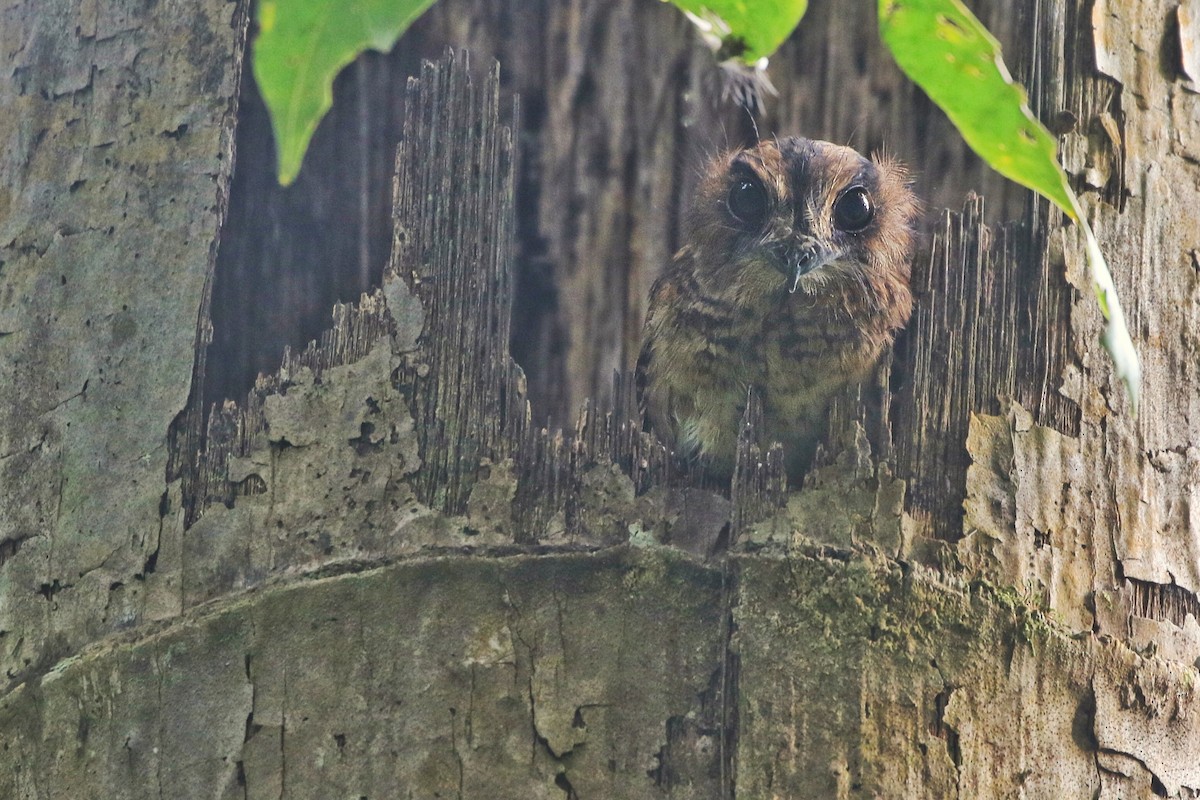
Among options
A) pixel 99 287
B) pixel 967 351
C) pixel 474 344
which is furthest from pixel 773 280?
pixel 99 287

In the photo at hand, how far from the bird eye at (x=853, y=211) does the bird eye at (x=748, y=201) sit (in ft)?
0.53

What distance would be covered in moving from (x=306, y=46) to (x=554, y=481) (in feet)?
2.79

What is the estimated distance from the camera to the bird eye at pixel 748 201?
8.48 feet

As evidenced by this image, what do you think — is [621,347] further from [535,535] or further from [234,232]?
[234,232]

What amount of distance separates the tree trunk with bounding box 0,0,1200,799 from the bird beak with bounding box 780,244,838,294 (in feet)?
2.34

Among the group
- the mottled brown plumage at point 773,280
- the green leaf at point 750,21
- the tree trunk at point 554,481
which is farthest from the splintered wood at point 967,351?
the green leaf at point 750,21

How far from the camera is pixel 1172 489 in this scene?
5.24 feet

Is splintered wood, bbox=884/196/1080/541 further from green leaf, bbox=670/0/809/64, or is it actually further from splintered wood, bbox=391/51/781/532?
green leaf, bbox=670/0/809/64

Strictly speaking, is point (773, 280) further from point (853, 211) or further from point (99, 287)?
point (99, 287)


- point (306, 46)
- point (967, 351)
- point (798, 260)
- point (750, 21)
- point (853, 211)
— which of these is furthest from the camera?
point (853, 211)

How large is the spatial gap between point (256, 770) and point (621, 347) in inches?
28.7

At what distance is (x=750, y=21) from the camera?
2.53 feet

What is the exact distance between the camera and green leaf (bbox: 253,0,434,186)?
639 millimetres

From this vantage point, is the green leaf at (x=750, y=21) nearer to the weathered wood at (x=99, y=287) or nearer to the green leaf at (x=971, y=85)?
the green leaf at (x=971, y=85)
